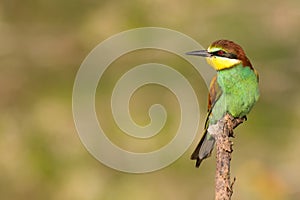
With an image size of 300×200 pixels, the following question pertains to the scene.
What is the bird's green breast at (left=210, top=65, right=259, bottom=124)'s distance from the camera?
10.2ft

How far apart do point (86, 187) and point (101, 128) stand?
0.63 m

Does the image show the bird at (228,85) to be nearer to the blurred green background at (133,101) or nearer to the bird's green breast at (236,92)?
the bird's green breast at (236,92)

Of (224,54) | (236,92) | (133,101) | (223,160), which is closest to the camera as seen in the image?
(223,160)

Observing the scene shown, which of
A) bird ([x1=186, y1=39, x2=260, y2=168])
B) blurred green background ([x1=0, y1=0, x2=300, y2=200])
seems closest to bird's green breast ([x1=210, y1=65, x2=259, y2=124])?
bird ([x1=186, y1=39, x2=260, y2=168])

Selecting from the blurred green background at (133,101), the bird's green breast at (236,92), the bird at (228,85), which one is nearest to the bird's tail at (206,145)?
the bird at (228,85)

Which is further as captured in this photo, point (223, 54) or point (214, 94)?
point (214, 94)

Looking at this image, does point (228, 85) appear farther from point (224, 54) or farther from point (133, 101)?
point (133, 101)

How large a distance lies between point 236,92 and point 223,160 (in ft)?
2.55

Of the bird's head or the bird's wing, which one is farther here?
the bird's wing

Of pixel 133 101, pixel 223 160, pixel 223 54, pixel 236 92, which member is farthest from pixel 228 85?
pixel 133 101

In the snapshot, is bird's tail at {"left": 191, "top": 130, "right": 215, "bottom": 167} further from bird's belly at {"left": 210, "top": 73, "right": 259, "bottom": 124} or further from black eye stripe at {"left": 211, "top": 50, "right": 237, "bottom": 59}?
black eye stripe at {"left": 211, "top": 50, "right": 237, "bottom": 59}

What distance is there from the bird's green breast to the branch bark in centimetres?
24

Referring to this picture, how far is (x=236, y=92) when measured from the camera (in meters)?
3.16

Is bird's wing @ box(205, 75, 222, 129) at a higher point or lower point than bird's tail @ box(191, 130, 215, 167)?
higher
